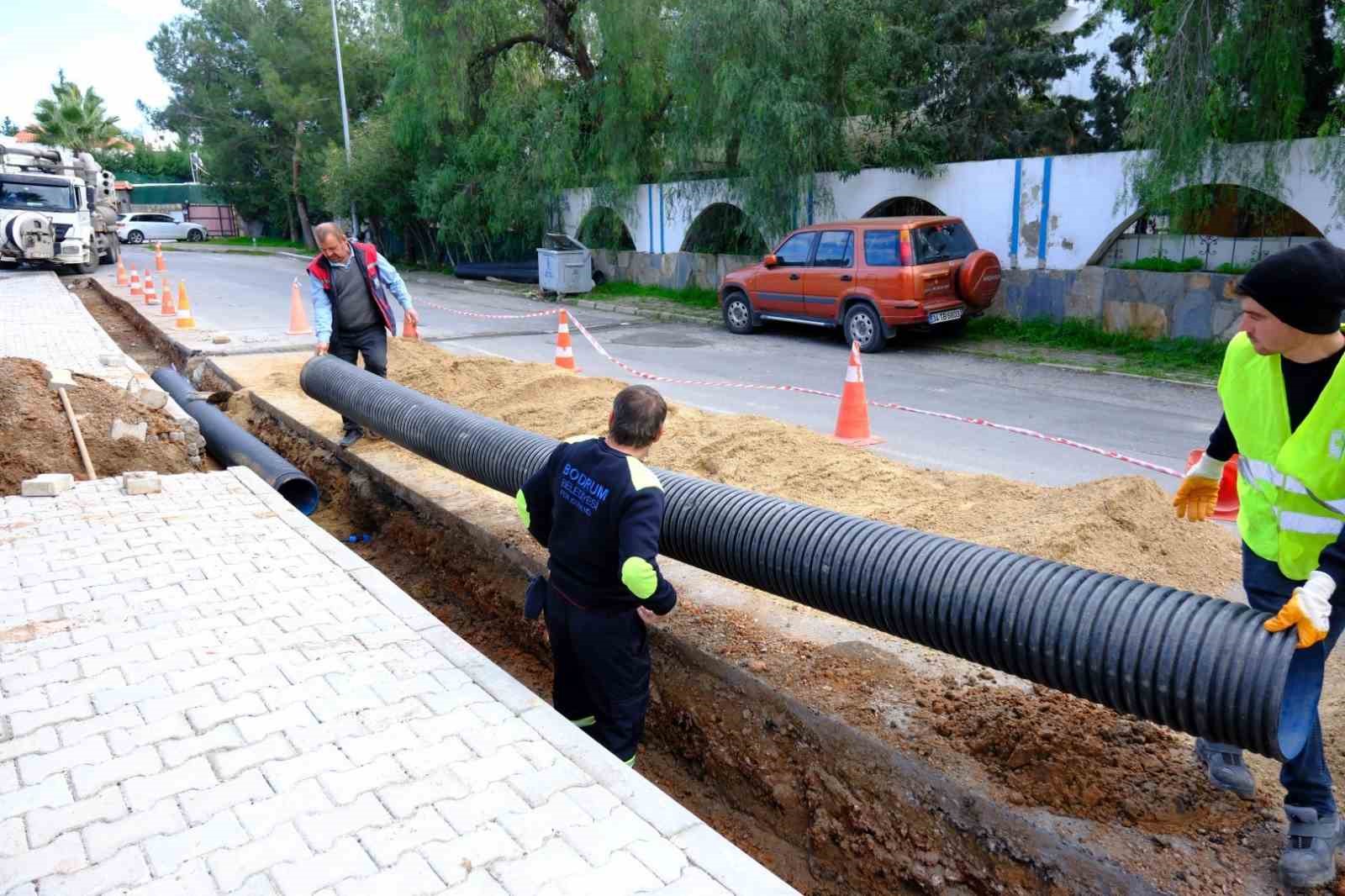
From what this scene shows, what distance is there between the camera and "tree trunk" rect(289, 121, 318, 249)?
41.0 m

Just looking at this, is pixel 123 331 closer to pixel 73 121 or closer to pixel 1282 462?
pixel 1282 462

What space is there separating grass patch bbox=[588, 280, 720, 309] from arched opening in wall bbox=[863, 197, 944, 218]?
10.5 ft

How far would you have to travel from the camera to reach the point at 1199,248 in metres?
12.3

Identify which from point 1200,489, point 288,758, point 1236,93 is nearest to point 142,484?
point 288,758

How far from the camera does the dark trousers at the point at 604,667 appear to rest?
340 centimetres

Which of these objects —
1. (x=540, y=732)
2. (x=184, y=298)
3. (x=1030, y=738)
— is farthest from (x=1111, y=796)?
(x=184, y=298)

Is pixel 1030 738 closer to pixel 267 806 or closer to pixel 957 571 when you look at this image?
pixel 957 571

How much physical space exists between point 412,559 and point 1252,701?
5.31 metres

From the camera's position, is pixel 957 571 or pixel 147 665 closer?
pixel 957 571

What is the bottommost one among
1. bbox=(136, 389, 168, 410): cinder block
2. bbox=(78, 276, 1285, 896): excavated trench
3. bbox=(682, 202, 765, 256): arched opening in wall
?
bbox=(78, 276, 1285, 896): excavated trench

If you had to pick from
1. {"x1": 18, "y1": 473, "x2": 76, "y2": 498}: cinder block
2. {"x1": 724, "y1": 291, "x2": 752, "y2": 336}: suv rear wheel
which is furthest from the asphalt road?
{"x1": 18, "y1": 473, "x2": 76, "y2": 498}: cinder block

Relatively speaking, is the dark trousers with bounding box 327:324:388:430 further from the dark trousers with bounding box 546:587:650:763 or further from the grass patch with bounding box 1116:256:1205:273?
the grass patch with bounding box 1116:256:1205:273

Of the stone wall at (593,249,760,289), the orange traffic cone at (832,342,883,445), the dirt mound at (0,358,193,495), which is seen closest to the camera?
the dirt mound at (0,358,193,495)

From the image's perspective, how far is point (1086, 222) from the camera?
1305cm
